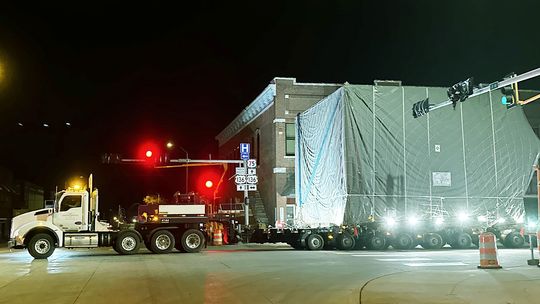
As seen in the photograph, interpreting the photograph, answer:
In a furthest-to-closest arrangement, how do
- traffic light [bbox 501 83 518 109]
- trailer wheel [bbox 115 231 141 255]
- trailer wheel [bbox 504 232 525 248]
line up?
trailer wheel [bbox 504 232 525 248] → trailer wheel [bbox 115 231 141 255] → traffic light [bbox 501 83 518 109]

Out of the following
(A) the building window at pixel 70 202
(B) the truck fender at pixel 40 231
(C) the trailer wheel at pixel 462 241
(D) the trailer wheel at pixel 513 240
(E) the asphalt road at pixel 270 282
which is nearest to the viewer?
(E) the asphalt road at pixel 270 282

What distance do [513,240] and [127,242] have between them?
18485mm

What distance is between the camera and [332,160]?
1084 inches

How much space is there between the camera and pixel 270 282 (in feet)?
45.3

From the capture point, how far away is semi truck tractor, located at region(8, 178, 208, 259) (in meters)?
22.6

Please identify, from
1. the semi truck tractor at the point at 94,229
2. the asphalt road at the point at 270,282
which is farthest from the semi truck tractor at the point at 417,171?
the asphalt road at the point at 270,282

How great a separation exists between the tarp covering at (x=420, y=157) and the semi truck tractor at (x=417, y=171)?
0.05 m

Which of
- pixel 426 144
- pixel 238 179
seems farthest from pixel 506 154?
pixel 238 179

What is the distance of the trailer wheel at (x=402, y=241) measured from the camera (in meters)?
27.1

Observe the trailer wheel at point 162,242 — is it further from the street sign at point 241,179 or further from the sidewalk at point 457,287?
the sidewalk at point 457,287

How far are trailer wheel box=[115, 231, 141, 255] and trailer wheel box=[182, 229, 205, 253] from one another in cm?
206

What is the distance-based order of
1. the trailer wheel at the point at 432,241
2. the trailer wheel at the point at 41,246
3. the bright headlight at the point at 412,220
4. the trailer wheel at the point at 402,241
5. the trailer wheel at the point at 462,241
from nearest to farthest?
1. the trailer wheel at the point at 41,246
2. the bright headlight at the point at 412,220
3. the trailer wheel at the point at 402,241
4. the trailer wheel at the point at 432,241
5. the trailer wheel at the point at 462,241

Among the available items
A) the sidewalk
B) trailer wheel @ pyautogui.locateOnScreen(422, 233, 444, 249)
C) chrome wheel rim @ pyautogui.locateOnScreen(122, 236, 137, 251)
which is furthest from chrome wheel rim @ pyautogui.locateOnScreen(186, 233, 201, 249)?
the sidewalk

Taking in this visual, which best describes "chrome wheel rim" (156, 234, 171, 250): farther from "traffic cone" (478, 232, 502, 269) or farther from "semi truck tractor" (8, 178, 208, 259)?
"traffic cone" (478, 232, 502, 269)
